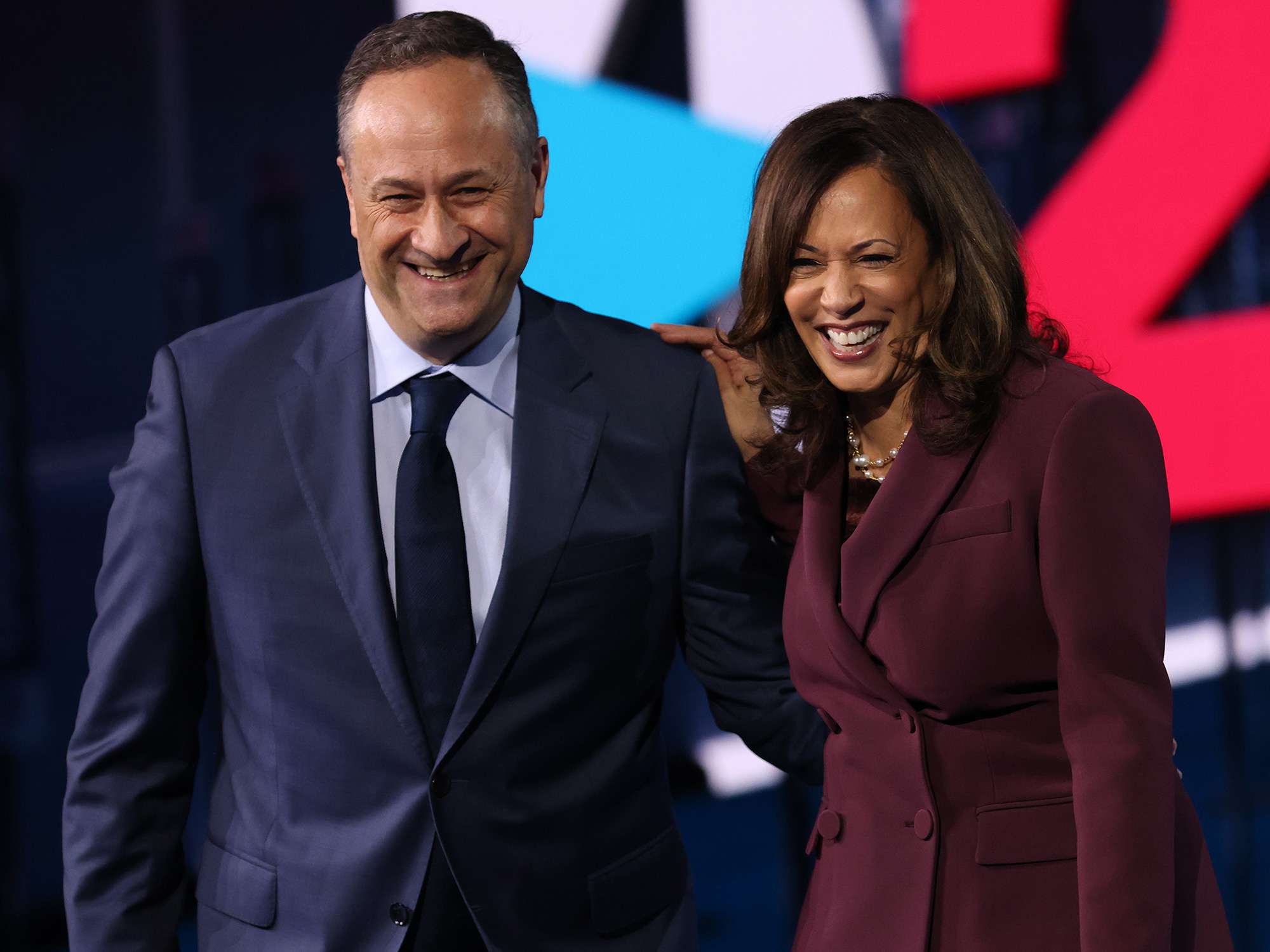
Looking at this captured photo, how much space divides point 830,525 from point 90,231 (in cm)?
215

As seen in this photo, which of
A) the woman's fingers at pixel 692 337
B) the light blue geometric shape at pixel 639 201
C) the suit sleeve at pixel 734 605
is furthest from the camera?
the light blue geometric shape at pixel 639 201

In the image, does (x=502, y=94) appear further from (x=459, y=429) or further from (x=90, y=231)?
(x=90, y=231)

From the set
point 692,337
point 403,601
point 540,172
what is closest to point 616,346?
point 692,337

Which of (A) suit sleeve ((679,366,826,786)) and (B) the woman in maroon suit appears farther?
(A) suit sleeve ((679,366,826,786))

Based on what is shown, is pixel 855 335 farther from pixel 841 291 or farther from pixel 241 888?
pixel 241 888

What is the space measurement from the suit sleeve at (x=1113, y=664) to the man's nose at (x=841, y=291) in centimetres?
28

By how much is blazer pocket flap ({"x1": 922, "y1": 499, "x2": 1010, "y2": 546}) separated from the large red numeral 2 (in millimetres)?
1808

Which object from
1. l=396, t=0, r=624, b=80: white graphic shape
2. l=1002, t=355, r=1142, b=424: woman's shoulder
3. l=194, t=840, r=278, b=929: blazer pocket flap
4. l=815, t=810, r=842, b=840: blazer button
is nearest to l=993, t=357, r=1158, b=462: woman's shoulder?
l=1002, t=355, r=1142, b=424: woman's shoulder

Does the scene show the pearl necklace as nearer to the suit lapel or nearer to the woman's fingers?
the suit lapel

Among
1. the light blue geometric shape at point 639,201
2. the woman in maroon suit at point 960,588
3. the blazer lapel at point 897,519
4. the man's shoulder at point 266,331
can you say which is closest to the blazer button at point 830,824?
the woman in maroon suit at point 960,588

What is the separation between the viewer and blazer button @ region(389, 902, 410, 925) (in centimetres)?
146

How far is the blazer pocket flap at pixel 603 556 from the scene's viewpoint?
1.51m

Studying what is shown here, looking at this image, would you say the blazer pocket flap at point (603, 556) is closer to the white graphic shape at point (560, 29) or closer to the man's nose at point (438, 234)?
the man's nose at point (438, 234)

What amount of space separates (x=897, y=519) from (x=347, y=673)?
63 cm
